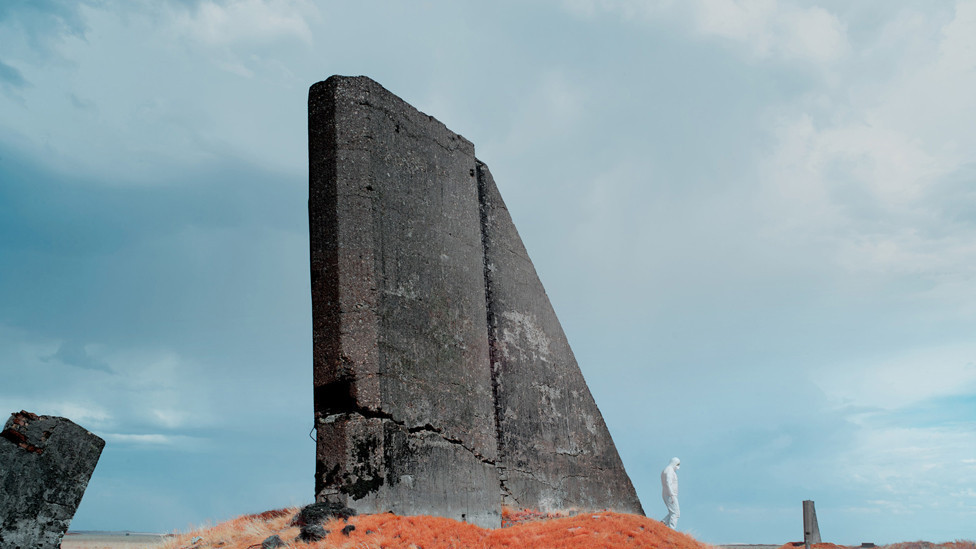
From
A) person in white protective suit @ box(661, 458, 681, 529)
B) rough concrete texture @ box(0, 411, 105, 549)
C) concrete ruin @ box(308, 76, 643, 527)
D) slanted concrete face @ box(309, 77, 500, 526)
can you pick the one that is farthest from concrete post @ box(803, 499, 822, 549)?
rough concrete texture @ box(0, 411, 105, 549)

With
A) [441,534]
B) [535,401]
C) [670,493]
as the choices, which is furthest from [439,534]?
[670,493]

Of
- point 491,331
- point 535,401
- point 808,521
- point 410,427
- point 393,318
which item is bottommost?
point 808,521

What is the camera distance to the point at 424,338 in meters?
7.80

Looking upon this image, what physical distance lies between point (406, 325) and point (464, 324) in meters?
1.09

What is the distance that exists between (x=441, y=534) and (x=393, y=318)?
194cm

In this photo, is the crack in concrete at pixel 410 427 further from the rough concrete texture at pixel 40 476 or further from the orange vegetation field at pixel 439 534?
the rough concrete texture at pixel 40 476

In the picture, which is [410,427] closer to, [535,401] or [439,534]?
[439,534]

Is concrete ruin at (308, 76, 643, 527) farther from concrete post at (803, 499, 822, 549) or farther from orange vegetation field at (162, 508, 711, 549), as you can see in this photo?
concrete post at (803, 499, 822, 549)

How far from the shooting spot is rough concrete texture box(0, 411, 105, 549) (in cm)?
582

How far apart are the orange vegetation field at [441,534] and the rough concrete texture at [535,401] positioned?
1.16 m

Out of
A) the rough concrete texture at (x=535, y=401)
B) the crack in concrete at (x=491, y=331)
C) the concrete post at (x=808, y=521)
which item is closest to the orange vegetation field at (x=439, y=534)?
the crack in concrete at (x=491, y=331)

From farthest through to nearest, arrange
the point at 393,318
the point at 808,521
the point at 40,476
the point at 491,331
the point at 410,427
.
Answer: the point at 808,521 → the point at 491,331 → the point at 393,318 → the point at 410,427 → the point at 40,476

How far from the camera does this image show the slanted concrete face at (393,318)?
6.84m

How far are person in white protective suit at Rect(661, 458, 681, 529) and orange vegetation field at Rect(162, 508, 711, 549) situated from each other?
120 inches
